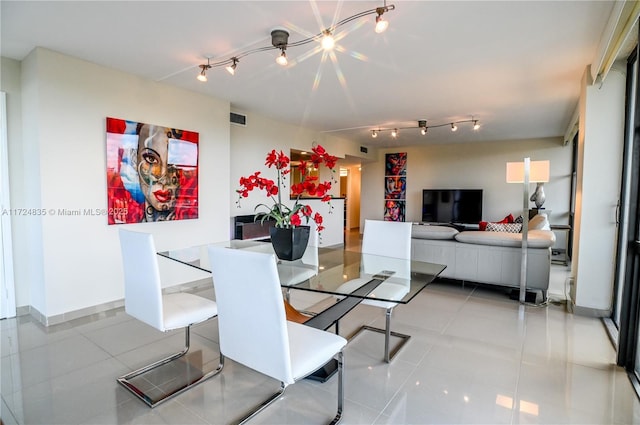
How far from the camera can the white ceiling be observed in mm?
2240

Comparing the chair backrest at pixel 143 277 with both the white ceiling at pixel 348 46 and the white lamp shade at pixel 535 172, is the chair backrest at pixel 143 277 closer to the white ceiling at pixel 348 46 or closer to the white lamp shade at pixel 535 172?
the white ceiling at pixel 348 46

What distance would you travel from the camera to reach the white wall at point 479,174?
7117mm

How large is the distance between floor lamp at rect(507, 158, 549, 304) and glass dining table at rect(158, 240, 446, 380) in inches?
73.5

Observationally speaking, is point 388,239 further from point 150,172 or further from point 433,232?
point 150,172

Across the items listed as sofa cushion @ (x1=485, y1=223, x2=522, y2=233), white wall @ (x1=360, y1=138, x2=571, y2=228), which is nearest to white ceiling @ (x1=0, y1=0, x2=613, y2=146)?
sofa cushion @ (x1=485, y1=223, x2=522, y2=233)

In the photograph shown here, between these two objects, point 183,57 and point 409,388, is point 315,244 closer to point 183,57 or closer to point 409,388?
point 409,388

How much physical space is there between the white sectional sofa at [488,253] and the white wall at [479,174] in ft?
11.2

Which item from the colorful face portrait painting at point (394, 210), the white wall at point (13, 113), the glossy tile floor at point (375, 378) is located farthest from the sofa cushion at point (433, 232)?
the colorful face portrait painting at point (394, 210)

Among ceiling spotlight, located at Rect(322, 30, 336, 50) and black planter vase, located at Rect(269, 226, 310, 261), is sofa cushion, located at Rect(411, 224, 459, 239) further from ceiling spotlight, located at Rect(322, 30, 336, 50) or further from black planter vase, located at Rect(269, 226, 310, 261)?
ceiling spotlight, located at Rect(322, 30, 336, 50)

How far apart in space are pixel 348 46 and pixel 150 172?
8.23 ft

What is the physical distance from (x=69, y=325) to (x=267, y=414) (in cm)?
235

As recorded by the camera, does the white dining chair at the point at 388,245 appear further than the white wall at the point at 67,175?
No

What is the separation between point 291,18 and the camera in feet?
7.69

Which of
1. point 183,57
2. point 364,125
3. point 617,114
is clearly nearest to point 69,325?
point 183,57
